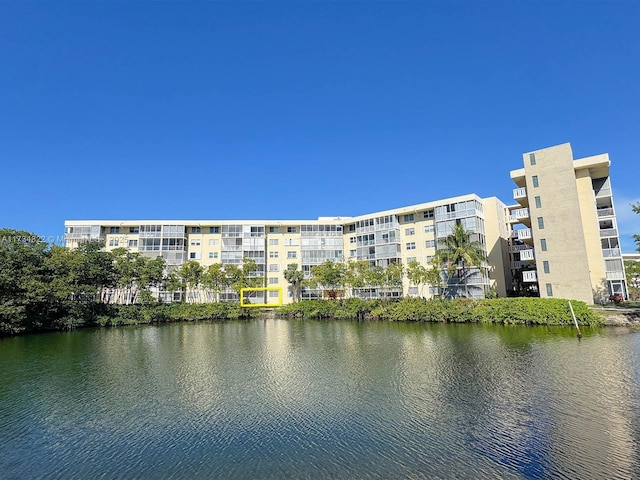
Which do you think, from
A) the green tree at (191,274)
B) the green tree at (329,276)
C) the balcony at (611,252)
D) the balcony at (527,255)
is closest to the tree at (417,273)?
the green tree at (329,276)

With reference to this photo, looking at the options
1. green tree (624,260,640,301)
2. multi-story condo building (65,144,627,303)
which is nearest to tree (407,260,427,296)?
multi-story condo building (65,144,627,303)

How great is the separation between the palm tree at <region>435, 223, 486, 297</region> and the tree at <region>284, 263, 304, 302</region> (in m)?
22.4

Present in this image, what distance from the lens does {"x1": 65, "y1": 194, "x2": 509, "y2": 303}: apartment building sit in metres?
56.8

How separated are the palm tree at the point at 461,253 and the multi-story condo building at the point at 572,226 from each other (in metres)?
5.86

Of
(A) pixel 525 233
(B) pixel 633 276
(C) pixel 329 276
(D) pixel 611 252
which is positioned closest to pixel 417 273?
(C) pixel 329 276

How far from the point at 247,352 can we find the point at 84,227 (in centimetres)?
4976

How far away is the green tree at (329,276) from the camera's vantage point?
5534 cm

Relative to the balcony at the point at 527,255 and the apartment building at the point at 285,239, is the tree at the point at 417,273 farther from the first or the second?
the balcony at the point at 527,255

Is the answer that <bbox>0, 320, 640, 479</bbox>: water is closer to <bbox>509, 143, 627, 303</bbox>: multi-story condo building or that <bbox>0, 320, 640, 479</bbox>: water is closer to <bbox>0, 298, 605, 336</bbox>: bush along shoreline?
<bbox>0, 298, 605, 336</bbox>: bush along shoreline

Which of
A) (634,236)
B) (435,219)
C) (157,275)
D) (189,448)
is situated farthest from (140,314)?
(634,236)

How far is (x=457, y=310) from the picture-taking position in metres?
41.8

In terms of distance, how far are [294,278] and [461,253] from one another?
26.6 meters

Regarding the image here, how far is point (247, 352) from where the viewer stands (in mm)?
26344

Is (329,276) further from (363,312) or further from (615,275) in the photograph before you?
(615,275)
